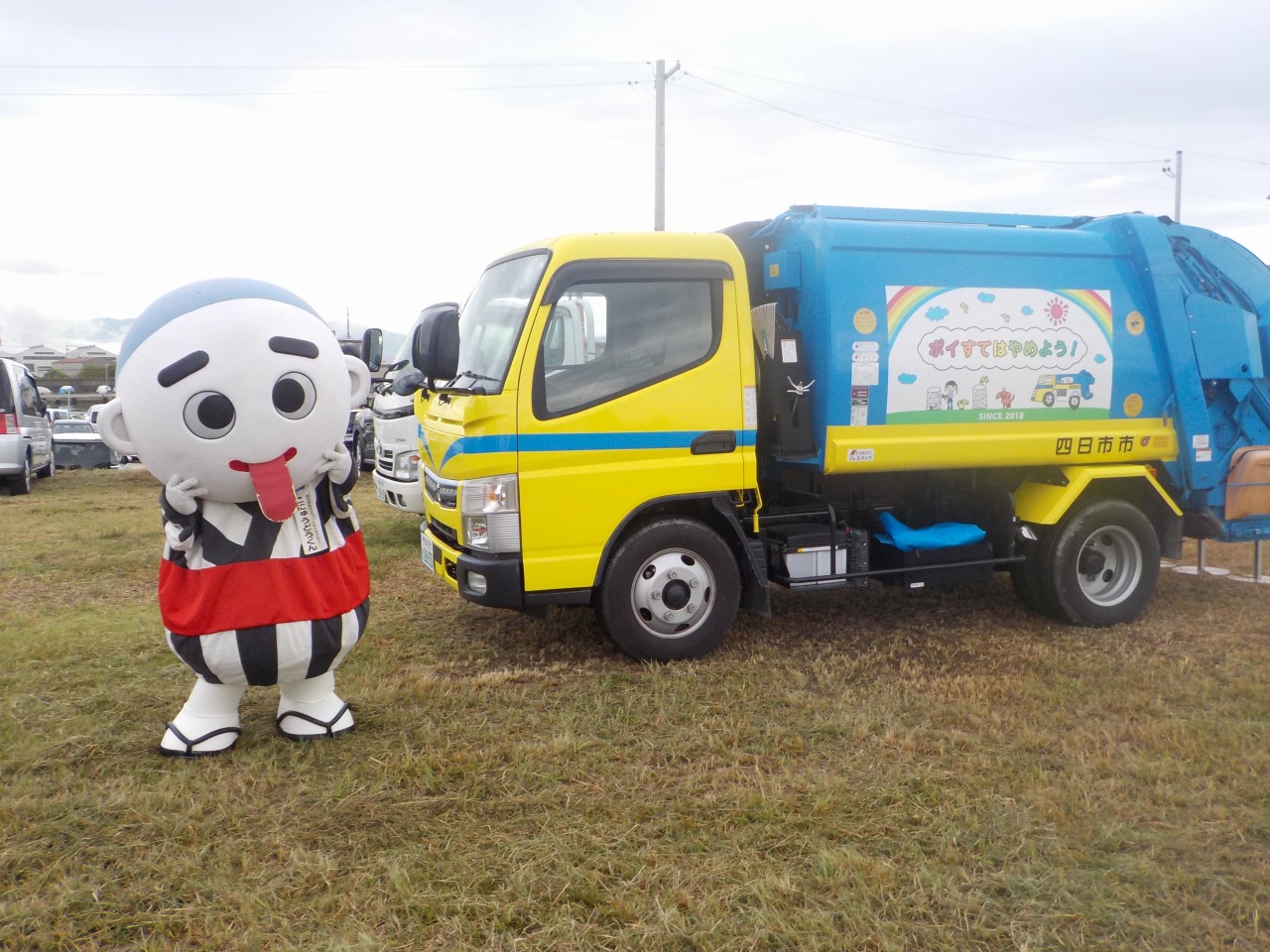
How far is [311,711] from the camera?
4.50m

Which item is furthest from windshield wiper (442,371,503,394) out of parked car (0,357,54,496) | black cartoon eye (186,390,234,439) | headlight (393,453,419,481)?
parked car (0,357,54,496)

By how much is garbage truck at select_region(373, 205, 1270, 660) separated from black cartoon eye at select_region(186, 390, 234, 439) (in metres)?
1.48

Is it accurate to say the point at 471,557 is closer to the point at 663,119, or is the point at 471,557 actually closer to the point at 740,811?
the point at 740,811

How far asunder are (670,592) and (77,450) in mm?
17715

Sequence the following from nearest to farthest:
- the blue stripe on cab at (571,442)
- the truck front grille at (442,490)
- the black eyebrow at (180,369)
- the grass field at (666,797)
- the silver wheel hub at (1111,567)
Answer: the grass field at (666,797), the black eyebrow at (180,369), the blue stripe on cab at (571,442), the truck front grille at (442,490), the silver wheel hub at (1111,567)

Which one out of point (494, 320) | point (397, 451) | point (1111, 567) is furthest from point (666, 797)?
point (397, 451)

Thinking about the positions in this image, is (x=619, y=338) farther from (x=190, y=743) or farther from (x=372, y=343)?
(x=190, y=743)

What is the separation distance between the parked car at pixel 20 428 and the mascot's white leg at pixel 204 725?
39.8 feet

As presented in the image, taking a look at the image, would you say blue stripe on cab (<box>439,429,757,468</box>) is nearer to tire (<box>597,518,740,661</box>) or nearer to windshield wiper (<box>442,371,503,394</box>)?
windshield wiper (<box>442,371,503,394</box>)

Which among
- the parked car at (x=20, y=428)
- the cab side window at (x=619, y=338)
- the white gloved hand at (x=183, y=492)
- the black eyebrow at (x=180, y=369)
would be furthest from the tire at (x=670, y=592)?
the parked car at (x=20, y=428)

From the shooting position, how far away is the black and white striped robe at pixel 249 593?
13.4ft

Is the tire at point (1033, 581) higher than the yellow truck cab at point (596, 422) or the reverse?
the reverse

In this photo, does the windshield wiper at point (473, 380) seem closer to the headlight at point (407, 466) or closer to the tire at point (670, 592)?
the tire at point (670, 592)

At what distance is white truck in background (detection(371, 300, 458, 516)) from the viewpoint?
8.40 meters
